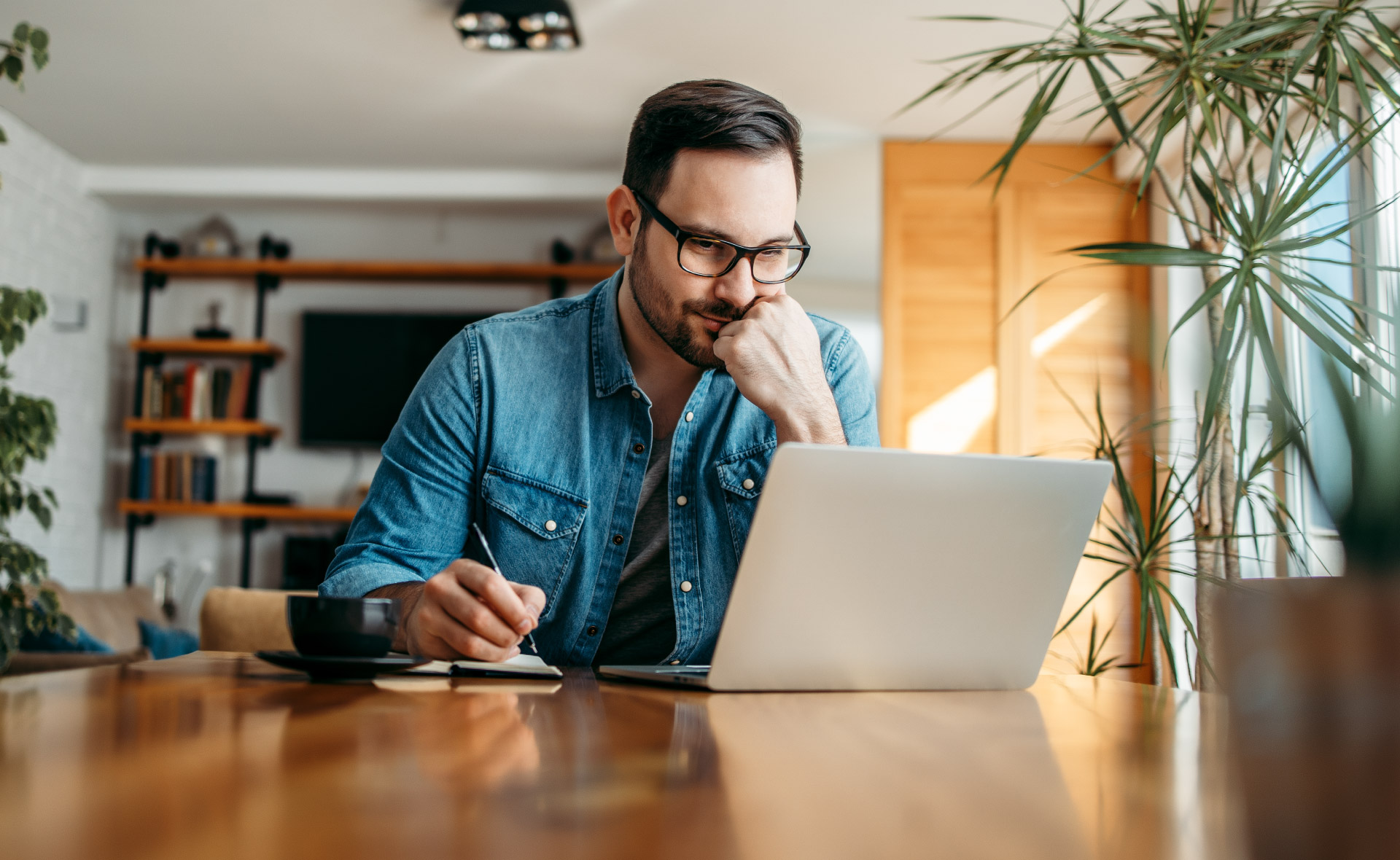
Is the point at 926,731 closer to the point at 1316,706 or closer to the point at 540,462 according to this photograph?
the point at 1316,706

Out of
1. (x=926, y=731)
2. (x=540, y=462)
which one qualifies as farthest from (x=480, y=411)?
(x=926, y=731)

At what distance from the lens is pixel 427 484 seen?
1.24 meters

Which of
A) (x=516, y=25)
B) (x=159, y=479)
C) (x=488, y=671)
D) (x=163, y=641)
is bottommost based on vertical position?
(x=163, y=641)

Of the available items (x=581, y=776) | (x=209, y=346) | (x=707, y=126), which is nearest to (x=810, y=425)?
(x=707, y=126)

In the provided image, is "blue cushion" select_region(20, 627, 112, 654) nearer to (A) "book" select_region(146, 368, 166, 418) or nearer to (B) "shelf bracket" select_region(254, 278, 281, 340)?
(A) "book" select_region(146, 368, 166, 418)

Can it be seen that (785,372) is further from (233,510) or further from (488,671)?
(233,510)

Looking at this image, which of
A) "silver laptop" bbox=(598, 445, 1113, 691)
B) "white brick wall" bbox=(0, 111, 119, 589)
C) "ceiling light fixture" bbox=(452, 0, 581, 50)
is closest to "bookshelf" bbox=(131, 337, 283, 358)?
"white brick wall" bbox=(0, 111, 119, 589)

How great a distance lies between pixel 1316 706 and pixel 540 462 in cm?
116

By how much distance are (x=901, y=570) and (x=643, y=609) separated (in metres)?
0.62

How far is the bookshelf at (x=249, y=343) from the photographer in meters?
5.23

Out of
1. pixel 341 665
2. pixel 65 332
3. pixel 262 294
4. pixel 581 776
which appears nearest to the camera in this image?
pixel 581 776

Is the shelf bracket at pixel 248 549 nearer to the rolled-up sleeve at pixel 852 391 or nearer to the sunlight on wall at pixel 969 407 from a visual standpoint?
the sunlight on wall at pixel 969 407

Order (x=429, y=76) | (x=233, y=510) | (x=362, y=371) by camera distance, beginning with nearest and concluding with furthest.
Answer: (x=429, y=76) → (x=233, y=510) → (x=362, y=371)

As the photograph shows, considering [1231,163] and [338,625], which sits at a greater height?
[1231,163]
